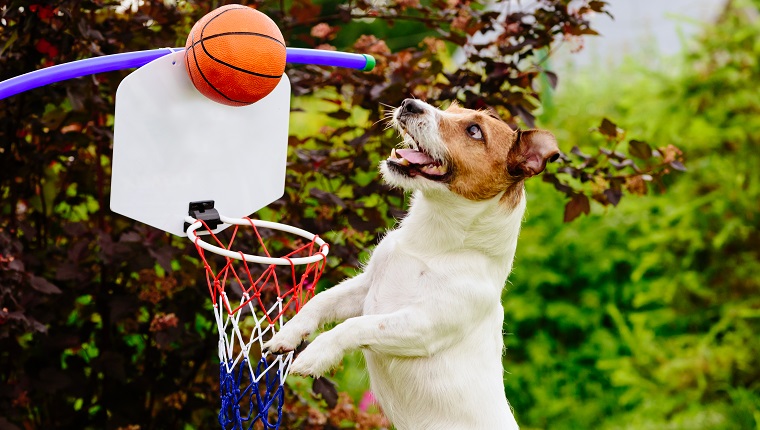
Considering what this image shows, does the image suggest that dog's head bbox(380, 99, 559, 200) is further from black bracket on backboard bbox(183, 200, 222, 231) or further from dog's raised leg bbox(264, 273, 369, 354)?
→ black bracket on backboard bbox(183, 200, 222, 231)

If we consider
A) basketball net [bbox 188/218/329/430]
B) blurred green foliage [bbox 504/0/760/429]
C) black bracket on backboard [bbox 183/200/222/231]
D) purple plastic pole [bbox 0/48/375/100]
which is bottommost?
blurred green foliage [bbox 504/0/760/429]

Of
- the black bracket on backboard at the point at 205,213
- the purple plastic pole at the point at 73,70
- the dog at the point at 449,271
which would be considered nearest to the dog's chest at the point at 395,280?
the dog at the point at 449,271

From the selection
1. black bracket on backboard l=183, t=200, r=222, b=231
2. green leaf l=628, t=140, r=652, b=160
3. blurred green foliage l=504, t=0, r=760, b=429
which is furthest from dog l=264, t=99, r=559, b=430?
blurred green foliage l=504, t=0, r=760, b=429

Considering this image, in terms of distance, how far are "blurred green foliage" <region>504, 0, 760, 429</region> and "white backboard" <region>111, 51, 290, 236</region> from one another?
3.76 m

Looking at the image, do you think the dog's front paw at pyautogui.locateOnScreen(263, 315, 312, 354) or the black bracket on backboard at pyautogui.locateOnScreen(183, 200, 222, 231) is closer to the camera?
the dog's front paw at pyautogui.locateOnScreen(263, 315, 312, 354)

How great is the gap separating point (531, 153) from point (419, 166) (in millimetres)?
337

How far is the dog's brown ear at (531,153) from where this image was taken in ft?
9.38

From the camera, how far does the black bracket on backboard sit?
294 cm

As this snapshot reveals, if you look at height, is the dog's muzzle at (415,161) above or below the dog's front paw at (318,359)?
above

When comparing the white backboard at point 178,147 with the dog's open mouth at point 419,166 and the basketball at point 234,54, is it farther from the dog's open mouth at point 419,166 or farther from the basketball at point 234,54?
the dog's open mouth at point 419,166

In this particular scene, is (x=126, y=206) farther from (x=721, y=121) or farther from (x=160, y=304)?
(x=721, y=121)

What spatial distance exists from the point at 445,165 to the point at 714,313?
3921 mm

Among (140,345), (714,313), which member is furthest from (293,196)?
(714,313)

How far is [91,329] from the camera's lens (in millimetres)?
4355
